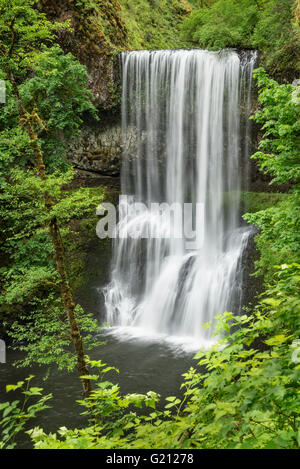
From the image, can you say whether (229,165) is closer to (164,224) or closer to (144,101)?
(164,224)

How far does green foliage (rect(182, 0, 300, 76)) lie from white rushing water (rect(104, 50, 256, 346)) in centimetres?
74

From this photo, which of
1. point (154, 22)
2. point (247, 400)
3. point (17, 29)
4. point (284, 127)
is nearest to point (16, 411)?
point (247, 400)

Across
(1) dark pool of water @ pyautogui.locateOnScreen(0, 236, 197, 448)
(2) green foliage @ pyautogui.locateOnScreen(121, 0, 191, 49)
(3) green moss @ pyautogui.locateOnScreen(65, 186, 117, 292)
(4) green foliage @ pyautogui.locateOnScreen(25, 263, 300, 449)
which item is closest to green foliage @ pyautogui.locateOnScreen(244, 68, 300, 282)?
(4) green foliage @ pyautogui.locateOnScreen(25, 263, 300, 449)

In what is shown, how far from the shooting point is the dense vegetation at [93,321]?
193cm

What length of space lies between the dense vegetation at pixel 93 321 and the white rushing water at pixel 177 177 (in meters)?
1.73

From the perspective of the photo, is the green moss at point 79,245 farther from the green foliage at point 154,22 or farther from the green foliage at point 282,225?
the green foliage at point 154,22

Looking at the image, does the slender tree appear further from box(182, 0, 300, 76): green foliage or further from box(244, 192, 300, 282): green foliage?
box(182, 0, 300, 76): green foliage

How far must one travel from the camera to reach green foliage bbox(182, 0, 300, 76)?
12672mm

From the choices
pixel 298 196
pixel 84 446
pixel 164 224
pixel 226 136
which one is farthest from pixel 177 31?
pixel 84 446

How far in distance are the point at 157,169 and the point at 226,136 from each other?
3716mm

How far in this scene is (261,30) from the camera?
13.6m

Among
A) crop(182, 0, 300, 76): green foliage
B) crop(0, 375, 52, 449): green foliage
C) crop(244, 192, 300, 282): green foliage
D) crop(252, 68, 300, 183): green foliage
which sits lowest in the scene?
crop(0, 375, 52, 449): green foliage

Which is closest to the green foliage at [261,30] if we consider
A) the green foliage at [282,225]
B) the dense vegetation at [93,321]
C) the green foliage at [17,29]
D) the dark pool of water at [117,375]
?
the dense vegetation at [93,321]

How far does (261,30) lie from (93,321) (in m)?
14.0
